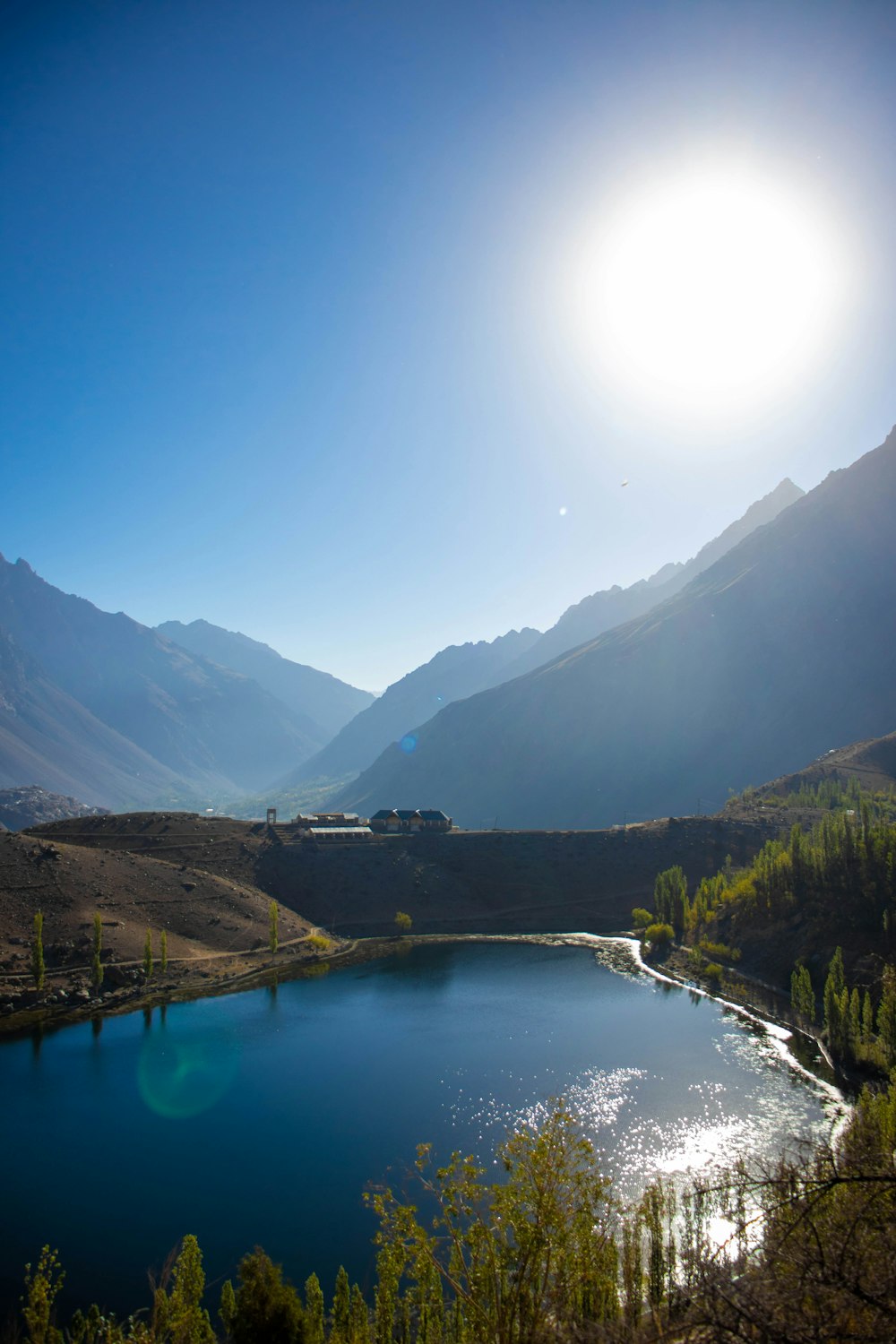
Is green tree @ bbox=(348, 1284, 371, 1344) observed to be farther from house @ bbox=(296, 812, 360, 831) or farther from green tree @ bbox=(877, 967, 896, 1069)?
house @ bbox=(296, 812, 360, 831)

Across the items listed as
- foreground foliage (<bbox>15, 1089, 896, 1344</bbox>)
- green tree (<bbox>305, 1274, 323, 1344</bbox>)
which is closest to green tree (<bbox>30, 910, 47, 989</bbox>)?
foreground foliage (<bbox>15, 1089, 896, 1344</bbox>)

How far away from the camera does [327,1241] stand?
30.2 meters

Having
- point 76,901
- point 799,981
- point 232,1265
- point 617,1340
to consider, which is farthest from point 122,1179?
point 799,981

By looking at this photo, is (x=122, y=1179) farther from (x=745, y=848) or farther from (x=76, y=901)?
(x=745, y=848)

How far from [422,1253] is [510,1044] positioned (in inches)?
1659

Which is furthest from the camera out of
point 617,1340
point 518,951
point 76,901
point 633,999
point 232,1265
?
point 518,951

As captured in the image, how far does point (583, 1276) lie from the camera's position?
1436cm

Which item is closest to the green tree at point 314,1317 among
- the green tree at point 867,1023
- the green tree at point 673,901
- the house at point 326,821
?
the green tree at point 867,1023

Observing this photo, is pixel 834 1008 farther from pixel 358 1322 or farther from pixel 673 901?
pixel 358 1322

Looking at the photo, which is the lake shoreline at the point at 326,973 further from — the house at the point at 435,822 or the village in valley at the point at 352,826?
the house at the point at 435,822

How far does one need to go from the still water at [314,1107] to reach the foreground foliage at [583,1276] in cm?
354

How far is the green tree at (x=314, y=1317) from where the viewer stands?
841 inches

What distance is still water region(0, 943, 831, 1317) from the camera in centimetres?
3089

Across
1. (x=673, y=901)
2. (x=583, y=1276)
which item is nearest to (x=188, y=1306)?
(x=583, y=1276)
